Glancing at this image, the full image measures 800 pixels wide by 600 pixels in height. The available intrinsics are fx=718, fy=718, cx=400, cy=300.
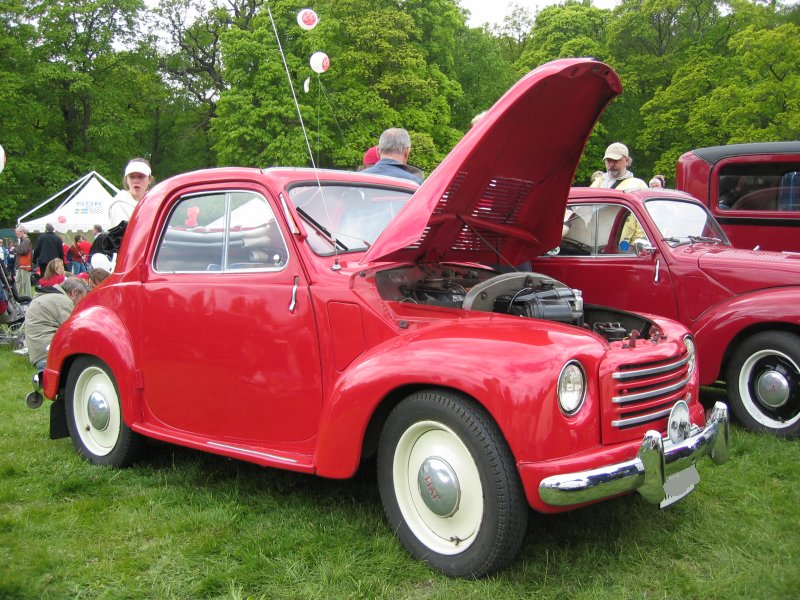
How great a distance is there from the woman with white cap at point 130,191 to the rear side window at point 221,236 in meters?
2.01

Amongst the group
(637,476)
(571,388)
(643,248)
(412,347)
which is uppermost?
(643,248)

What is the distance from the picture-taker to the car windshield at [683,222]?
6.04 m

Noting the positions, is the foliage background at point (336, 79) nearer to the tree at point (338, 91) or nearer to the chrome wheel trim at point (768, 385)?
the tree at point (338, 91)

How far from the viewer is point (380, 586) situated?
2941 mm

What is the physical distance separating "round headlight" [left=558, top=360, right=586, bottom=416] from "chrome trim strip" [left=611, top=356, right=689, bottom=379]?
0.15 metres

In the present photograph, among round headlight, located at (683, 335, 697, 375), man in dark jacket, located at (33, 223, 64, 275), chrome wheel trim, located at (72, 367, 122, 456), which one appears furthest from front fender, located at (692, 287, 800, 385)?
man in dark jacket, located at (33, 223, 64, 275)

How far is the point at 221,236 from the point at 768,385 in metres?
3.93

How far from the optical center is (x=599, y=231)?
6164mm

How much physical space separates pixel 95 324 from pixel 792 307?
470 centimetres

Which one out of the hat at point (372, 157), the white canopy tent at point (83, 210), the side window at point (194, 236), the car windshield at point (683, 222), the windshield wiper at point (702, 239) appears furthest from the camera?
the white canopy tent at point (83, 210)

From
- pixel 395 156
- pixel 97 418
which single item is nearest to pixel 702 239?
pixel 395 156

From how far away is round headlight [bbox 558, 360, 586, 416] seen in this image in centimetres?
281

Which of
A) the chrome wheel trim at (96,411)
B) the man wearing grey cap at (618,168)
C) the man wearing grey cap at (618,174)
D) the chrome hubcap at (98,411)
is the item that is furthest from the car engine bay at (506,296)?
the man wearing grey cap at (618,168)

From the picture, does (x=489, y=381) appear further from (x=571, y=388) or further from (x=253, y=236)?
(x=253, y=236)
